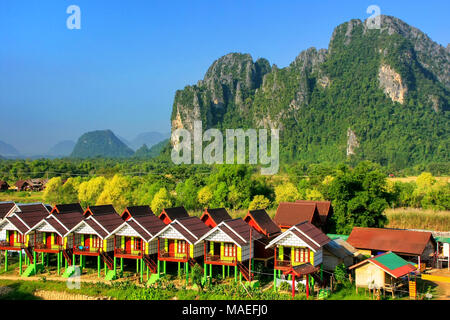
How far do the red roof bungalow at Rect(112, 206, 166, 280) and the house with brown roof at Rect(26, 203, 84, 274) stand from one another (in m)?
2.58

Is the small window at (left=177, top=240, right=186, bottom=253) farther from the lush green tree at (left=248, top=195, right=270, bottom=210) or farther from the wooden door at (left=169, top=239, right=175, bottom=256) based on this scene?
the lush green tree at (left=248, top=195, right=270, bottom=210)

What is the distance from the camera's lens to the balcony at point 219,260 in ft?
60.1

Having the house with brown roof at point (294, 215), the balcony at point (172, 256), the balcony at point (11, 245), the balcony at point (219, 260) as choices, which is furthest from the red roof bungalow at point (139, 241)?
the house with brown roof at point (294, 215)

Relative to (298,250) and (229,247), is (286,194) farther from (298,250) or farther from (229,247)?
(298,250)

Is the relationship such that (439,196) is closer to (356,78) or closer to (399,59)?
(399,59)

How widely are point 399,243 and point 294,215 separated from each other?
5.43m

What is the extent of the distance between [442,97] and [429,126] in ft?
37.6

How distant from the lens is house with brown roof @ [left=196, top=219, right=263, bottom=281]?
720 inches

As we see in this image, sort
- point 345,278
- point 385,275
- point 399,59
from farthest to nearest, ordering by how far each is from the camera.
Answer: point 399,59, point 345,278, point 385,275

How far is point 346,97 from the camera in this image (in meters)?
110

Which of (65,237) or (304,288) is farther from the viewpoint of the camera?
(65,237)

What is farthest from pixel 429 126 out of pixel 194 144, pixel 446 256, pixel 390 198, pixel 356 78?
pixel 446 256

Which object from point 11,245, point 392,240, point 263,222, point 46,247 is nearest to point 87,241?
point 46,247

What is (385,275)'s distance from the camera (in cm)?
1691
